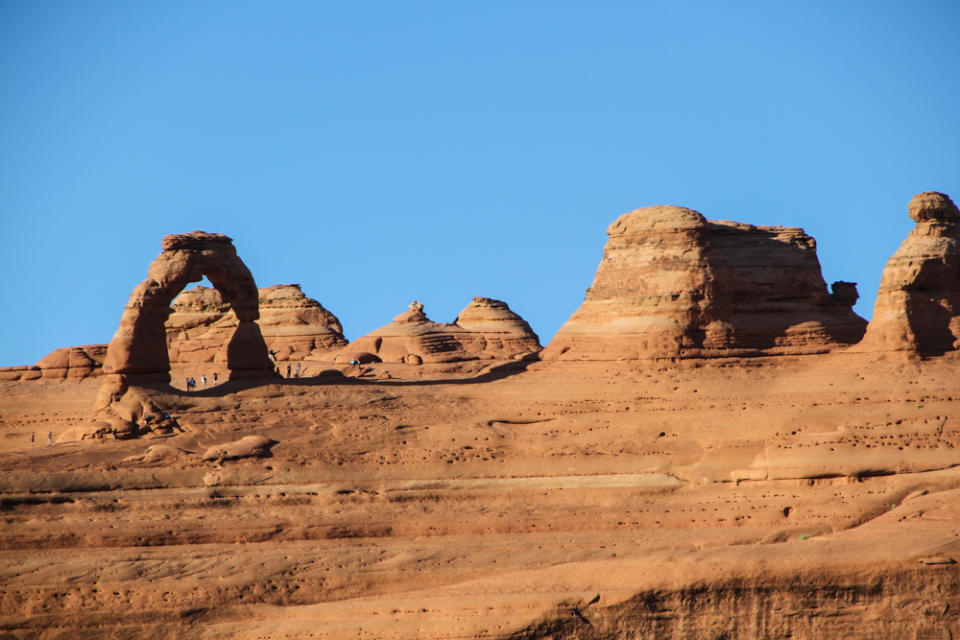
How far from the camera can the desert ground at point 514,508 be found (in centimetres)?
2959

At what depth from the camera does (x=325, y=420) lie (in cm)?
3894

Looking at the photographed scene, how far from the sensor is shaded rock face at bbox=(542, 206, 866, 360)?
136ft

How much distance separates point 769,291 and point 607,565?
15237 millimetres

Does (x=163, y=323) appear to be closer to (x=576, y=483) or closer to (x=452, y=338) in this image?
(x=576, y=483)

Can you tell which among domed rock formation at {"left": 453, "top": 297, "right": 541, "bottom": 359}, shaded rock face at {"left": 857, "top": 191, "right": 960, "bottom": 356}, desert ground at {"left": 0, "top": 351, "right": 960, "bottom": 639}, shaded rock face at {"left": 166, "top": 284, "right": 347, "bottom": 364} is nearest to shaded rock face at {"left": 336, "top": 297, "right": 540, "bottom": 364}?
domed rock formation at {"left": 453, "top": 297, "right": 541, "bottom": 359}

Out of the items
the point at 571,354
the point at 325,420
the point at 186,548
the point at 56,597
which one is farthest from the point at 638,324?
the point at 56,597

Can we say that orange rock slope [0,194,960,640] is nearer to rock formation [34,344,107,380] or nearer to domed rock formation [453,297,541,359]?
rock formation [34,344,107,380]

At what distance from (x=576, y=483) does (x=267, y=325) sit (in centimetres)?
2873

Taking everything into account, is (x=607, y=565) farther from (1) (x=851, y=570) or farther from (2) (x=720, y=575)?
(1) (x=851, y=570)

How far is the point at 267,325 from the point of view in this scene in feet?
206

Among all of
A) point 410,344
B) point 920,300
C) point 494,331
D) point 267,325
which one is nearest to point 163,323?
point 410,344

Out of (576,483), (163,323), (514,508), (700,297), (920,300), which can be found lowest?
(514,508)

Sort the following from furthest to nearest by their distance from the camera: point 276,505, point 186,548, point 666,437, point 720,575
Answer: point 666,437, point 276,505, point 186,548, point 720,575

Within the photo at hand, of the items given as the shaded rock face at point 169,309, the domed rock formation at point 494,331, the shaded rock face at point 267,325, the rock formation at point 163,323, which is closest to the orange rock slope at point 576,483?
the rock formation at point 163,323
